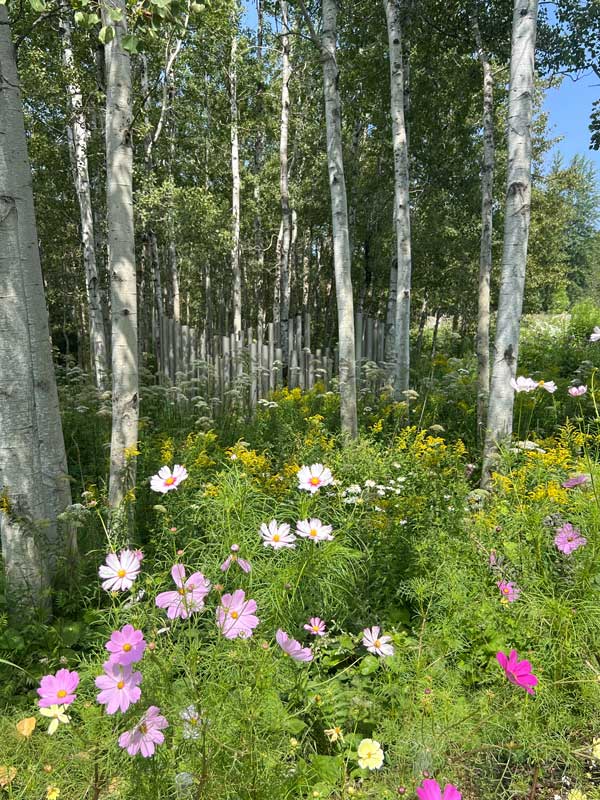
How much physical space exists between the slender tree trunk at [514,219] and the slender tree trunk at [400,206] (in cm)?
205

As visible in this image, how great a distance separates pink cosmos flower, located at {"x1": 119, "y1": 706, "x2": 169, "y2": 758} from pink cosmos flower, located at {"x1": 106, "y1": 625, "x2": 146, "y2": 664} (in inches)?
4.7

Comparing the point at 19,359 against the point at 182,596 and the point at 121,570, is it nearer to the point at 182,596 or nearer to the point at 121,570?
the point at 121,570

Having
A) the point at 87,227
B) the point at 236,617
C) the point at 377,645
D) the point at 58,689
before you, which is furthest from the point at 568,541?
the point at 87,227

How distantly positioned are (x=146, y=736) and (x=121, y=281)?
7.88ft

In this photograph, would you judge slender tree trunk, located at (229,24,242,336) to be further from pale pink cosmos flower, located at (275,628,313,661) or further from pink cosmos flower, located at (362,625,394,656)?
pale pink cosmos flower, located at (275,628,313,661)

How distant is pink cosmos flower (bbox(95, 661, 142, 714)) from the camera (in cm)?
99

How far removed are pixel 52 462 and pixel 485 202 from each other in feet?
21.5

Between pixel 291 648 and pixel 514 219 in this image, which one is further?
pixel 514 219

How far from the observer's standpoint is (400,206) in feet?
19.3

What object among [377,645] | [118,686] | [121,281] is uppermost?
[121,281]

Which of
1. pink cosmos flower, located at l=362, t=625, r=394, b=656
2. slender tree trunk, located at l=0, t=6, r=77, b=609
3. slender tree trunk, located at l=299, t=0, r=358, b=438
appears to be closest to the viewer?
pink cosmos flower, located at l=362, t=625, r=394, b=656

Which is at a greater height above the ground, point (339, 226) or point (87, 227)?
point (87, 227)

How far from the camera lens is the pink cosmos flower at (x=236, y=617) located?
3.78ft

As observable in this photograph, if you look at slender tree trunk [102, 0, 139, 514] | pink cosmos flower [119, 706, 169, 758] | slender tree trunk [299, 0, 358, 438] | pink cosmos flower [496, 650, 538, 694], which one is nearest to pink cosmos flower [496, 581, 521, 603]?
pink cosmos flower [496, 650, 538, 694]
